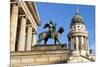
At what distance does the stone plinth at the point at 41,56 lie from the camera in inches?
87.4

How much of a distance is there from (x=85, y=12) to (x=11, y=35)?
2.93 ft

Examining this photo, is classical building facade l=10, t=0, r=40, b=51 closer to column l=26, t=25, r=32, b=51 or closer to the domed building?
column l=26, t=25, r=32, b=51

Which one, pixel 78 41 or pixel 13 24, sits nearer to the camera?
→ pixel 13 24

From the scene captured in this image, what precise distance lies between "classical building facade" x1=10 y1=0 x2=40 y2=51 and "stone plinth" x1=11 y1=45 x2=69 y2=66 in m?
0.06

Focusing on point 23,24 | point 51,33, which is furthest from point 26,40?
point 51,33

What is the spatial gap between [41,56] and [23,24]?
1.25ft

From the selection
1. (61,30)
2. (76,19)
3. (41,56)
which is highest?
(76,19)

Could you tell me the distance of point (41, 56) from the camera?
7.73ft

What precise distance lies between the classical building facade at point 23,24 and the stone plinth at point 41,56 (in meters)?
0.06

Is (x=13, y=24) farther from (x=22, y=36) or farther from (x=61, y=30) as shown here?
(x=61, y=30)

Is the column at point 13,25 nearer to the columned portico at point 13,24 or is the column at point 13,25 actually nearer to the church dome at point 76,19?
the columned portico at point 13,24

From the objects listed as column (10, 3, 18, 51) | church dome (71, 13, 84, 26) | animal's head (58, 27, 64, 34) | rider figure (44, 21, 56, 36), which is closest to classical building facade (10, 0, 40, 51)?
column (10, 3, 18, 51)

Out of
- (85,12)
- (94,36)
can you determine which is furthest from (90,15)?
(94,36)
